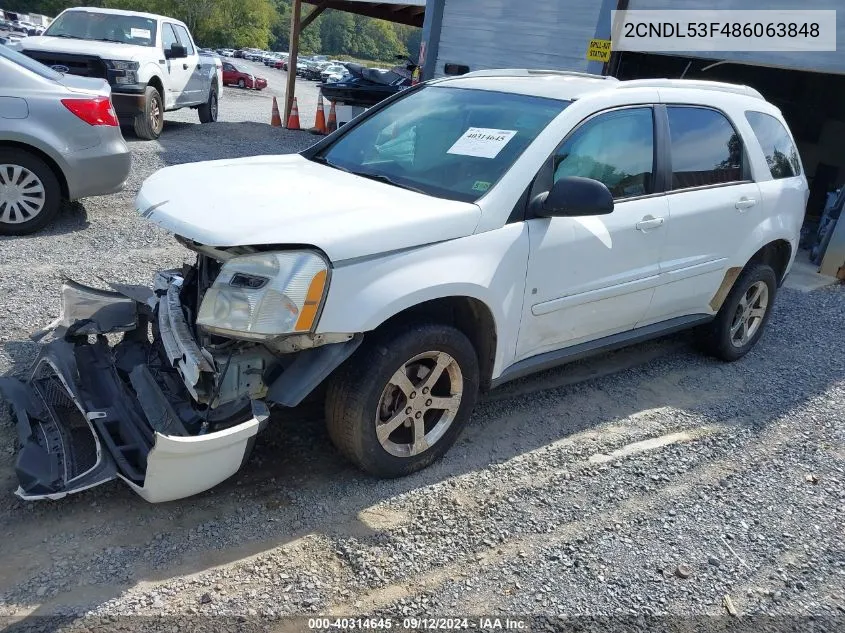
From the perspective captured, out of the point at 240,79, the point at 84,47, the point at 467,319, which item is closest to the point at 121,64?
the point at 84,47

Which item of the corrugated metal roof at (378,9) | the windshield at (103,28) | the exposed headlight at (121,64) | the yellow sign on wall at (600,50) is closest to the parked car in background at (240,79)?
the corrugated metal roof at (378,9)

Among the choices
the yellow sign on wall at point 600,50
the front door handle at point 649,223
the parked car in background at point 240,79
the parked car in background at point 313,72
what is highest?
the yellow sign on wall at point 600,50

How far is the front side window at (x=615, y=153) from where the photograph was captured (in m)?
3.71

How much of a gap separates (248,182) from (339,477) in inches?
58.1

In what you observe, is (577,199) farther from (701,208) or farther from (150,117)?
(150,117)

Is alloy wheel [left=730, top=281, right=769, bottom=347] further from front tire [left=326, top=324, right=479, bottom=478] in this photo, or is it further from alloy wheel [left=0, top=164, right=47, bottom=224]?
alloy wheel [left=0, top=164, right=47, bottom=224]

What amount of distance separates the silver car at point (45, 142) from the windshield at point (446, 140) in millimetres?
3186

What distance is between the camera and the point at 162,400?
10.1 ft

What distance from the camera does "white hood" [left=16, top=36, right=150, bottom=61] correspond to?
10.5 metres

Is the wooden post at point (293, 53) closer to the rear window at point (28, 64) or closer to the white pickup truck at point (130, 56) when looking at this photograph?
the white pickup truck at point (130, 56)

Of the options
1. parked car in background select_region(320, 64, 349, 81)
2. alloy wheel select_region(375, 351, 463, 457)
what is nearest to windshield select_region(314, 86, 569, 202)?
alloy wheel select_region(375, 351, 463, 457)

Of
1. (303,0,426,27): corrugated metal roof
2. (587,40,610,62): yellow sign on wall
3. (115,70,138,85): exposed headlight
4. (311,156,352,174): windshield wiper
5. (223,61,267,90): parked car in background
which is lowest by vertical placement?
(223,61,267,90): parked car in background

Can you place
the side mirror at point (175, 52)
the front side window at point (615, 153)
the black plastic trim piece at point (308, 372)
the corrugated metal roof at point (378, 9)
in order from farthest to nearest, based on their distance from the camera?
the corrugated metal roof at point (378, 9), the side mirror at point (175, 52), the front side window at point (615, 153), the black plastic trim piece at point (308, 372)

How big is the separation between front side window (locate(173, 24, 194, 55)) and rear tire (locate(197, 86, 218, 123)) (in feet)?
3.91
